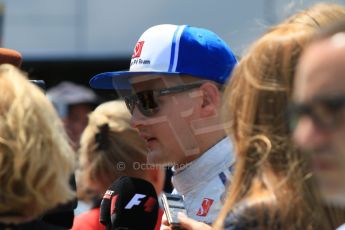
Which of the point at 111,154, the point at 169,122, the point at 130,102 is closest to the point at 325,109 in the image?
the point at 169,122

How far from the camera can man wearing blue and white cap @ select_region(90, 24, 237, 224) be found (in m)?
2.46

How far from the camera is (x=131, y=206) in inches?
97.9

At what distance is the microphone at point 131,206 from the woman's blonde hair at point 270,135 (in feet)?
2.50

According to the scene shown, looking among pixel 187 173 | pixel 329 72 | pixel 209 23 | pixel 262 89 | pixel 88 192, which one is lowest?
pixel 209 23

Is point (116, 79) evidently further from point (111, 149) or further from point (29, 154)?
point (29, 154)

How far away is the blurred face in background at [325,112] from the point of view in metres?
1.22

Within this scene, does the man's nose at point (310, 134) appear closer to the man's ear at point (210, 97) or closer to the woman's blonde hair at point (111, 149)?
the man's ear at point (210, 97)

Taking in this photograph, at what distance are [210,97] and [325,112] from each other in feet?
4.32

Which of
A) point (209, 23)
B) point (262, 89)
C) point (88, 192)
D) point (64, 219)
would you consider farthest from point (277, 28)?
point (209, 23)

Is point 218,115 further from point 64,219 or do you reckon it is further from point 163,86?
point 64,219

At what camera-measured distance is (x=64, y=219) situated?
244cm

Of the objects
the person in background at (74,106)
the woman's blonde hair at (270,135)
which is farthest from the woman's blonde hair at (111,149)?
the person in background at (74,106)

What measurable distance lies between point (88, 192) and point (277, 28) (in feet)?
6.39

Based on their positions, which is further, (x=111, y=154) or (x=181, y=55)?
(x=111, y=154)
